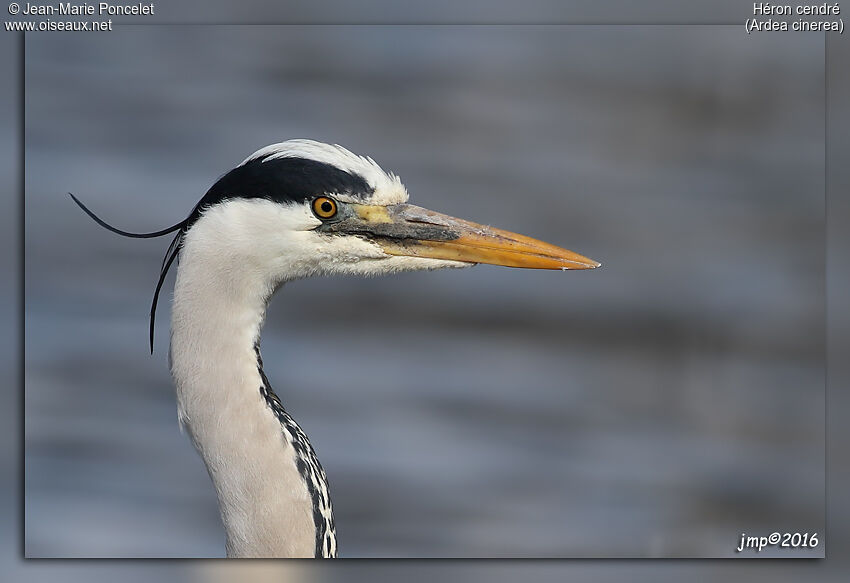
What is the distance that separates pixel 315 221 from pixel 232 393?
13.4 inches

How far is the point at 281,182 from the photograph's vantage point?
7.20ft

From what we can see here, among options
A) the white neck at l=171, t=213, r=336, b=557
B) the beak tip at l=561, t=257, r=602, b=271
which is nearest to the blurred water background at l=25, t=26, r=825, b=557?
the white neck at l=171, t=213, r=336, b=557

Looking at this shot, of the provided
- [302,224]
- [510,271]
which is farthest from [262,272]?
[510,271]

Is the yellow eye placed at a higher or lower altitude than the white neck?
higher

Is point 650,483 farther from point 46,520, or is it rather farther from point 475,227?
point 46,520

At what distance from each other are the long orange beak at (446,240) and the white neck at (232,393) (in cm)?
22

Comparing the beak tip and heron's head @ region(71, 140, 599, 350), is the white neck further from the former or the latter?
the beak tip

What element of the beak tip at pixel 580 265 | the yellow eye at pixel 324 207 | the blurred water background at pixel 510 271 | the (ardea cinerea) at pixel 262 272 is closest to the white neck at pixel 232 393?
the (ardea cinerea) at pixel 262 272

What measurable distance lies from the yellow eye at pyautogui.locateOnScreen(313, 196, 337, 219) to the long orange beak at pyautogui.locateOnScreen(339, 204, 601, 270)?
1.2 inches

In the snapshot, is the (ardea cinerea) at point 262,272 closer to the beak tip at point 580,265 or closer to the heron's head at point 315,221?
the heron's head at point 315,221

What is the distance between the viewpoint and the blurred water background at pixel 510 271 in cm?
265

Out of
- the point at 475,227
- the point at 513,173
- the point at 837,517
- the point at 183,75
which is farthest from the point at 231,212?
the point at 837,517

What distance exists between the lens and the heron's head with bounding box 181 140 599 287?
2188mm

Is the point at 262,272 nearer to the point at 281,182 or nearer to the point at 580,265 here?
the point at 281,182
